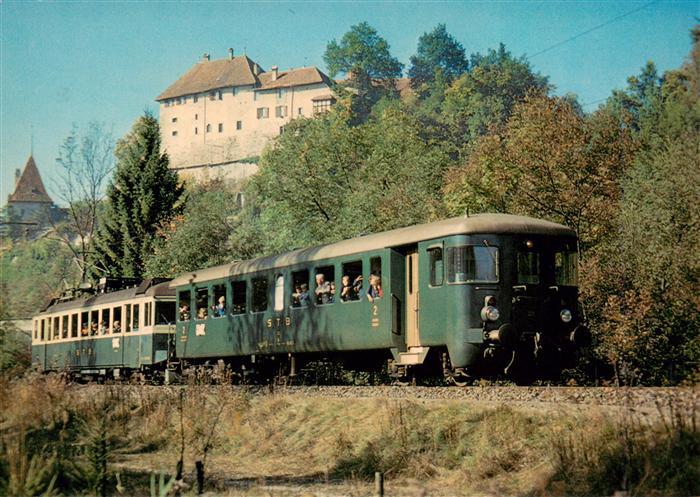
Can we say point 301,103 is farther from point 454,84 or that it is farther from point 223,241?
point 223,241

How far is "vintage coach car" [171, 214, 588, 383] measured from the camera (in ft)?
59.0

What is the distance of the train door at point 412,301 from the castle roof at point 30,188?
509 feet

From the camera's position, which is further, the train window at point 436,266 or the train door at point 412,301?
the train door at point 412,301

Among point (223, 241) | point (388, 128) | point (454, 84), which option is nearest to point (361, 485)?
point (223, 241)

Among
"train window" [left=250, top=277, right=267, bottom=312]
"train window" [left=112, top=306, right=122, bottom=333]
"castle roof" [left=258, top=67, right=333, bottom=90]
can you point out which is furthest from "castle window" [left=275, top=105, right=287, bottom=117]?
Answer: "train window" [left=250, top=277, right=267, bottom=312]

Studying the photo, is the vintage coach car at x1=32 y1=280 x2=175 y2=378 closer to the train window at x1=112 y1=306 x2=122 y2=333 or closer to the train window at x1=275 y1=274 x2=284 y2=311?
the train window at x1=112 y1=306 x2=122 y2=333

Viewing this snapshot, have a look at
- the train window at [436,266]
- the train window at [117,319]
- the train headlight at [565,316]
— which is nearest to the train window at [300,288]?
the train window at [436,266]

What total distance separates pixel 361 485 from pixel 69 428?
7.50 m

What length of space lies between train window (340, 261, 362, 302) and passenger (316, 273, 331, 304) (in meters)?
0.59

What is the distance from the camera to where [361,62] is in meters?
142

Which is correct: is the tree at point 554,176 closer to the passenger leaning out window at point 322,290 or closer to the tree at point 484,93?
the passenger leaning out window at point 322,290

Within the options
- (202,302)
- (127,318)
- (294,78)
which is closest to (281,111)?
(294,78)

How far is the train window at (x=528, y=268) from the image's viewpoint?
18391 mm

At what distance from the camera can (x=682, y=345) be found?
29.0m
